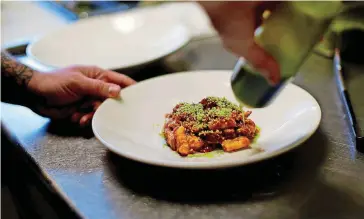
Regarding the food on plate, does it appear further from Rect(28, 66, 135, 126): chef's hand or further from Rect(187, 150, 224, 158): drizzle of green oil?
Rect(28, 66, 135, 126): chef's hand

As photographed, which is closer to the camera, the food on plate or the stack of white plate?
the food on plate

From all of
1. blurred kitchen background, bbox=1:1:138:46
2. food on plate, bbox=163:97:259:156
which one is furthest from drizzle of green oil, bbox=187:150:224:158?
blurred kitchen background, bbox=1:1:138:46

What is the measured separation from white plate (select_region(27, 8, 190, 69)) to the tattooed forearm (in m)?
0.10

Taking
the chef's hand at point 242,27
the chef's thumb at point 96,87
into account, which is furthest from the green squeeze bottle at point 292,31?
the chef's thumb at point 96,87

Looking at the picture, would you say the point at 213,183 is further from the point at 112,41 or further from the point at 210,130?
the point at 112,41

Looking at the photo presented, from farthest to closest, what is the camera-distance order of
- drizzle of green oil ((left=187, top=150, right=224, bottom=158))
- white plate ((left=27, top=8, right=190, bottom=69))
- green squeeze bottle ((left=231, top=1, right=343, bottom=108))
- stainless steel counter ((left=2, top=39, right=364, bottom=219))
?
1. white plate ((left=27, top=8, right=190, bottom=69))
2. drizzle of green oil ((left=187, top=150, right=224, bottom=158))
3. stainless steel counter ((left=2, top=39, right=364, bottom=219))
4. green squeeze bottle ((left=231, top=1, right=343, bottom=108))

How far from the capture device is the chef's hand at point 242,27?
54 cm

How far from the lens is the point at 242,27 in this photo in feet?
1.81

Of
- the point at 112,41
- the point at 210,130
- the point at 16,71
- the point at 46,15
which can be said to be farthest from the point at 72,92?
the point at 46,15

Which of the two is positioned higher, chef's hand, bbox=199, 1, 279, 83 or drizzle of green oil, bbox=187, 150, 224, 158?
chef's hand, bbox=199, 1, 279, 83

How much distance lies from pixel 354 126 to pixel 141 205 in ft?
1.24

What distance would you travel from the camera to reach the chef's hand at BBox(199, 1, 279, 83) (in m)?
0.54

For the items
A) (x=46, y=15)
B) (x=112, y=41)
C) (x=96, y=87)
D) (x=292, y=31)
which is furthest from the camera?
(x=46, y=15)

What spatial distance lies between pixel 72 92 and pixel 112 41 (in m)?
0.43
